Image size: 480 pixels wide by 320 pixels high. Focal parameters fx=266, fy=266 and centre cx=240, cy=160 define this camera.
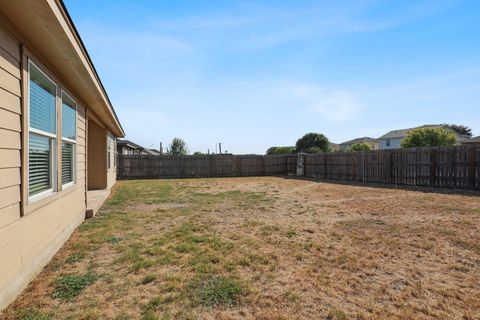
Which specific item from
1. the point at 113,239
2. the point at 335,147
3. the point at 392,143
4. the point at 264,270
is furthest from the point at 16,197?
the point at 335,147

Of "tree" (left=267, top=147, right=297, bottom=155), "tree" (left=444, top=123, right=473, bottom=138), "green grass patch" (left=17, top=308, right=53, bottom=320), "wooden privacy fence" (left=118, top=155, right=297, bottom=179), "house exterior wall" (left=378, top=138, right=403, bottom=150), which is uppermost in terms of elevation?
"tree" (left=444, top=123, right=473, bottom=138)

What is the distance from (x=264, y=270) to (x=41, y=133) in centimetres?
290

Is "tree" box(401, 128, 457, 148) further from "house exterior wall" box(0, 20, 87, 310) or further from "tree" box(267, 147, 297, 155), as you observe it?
"house exterior wall" box(0, 20, 87, 310)

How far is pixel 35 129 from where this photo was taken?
280 centimetres

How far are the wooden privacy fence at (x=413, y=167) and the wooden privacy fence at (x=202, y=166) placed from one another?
528 centimetres

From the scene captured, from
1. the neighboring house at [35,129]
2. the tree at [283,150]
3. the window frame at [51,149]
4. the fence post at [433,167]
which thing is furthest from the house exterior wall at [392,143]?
the window frame at [51,149]

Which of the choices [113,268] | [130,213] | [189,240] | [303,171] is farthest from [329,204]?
[303,171]

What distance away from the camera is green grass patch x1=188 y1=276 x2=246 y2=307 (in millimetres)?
2258

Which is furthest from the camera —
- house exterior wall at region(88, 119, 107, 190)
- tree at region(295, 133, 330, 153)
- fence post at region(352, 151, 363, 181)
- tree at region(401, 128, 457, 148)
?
tree at region(295, 133, 330, 153)

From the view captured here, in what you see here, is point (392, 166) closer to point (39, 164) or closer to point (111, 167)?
point (111, 167)

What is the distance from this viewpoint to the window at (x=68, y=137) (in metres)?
4.05

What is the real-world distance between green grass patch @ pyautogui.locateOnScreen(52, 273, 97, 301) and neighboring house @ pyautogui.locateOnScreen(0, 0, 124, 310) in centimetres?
29

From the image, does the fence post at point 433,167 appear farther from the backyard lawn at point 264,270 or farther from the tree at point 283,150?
the tree at point 283,150

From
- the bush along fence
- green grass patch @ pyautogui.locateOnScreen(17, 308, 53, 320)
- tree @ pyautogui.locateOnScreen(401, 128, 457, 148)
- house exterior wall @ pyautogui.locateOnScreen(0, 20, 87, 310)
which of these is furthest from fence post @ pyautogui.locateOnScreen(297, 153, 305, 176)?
green grass patch @ pyautogui.locateOnScreen(17, 308, 53, 320)
